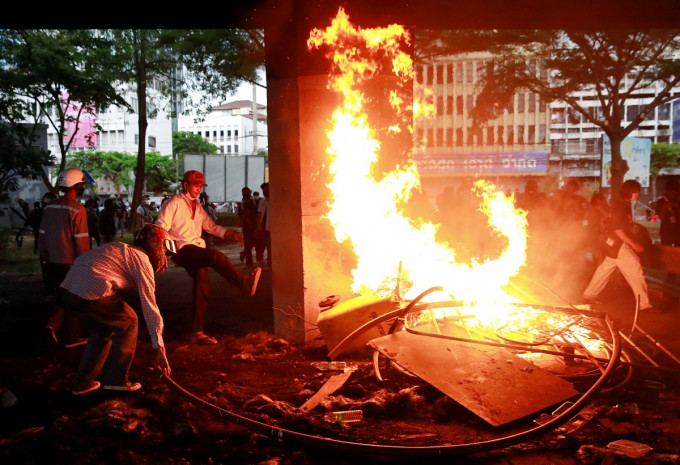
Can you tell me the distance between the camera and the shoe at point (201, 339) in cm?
692

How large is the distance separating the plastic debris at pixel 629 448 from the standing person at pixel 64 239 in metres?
6.18

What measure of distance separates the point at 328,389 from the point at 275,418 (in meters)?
0.72

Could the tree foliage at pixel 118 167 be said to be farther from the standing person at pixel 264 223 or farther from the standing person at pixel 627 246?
the standing person at pixel 627 246

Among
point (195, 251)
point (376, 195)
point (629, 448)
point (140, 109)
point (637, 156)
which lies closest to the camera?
point (629, 448)

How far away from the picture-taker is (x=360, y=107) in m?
7.02

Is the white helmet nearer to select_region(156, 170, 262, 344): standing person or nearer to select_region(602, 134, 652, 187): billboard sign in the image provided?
select_region(156, 170, 262, 344): standing person

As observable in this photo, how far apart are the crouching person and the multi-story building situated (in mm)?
48551

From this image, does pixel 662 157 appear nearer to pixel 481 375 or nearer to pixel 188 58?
pixel 188 58

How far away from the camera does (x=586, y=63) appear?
18.9 m

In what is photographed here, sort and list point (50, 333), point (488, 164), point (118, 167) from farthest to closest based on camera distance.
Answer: point (118, 167) → point (488, 164) → point (50, 333)

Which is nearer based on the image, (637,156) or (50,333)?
(50,333)

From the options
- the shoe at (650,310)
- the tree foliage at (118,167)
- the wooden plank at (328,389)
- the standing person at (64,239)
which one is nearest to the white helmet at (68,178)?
the standing person at (64,239)

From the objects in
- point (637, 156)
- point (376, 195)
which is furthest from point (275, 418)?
point (637, 156)

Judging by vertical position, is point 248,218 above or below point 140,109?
below
